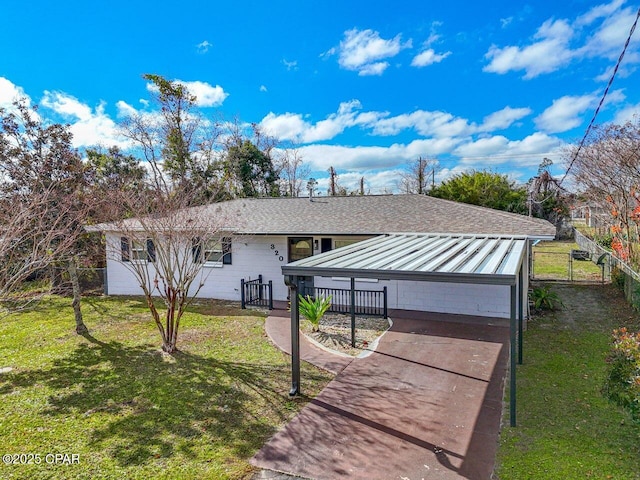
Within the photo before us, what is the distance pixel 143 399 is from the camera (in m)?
6.18

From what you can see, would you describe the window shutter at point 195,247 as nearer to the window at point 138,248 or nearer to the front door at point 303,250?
the window at point 138,248

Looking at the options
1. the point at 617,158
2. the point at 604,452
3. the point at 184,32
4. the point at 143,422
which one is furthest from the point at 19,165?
the point at 617,158

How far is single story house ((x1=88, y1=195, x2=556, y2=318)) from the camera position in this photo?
400 inches

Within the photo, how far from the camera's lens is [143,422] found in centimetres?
543

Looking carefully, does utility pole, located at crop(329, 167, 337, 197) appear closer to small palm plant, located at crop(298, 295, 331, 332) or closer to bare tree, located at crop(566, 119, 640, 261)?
bare tree, located at crop(566, 119, 640, 261)

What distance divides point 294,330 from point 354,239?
6.83m

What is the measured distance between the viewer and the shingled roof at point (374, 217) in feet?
36.5

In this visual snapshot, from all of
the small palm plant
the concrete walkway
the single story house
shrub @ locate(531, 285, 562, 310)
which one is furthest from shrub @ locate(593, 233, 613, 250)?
the small palm plant

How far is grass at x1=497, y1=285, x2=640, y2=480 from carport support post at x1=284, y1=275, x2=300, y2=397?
10.1ft

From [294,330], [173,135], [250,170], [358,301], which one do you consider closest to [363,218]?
[358,301]

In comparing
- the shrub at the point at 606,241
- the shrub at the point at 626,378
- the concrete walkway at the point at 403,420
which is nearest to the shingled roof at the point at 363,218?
the concrete walkway at the point at 403,420

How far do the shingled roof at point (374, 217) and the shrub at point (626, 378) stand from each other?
457cm

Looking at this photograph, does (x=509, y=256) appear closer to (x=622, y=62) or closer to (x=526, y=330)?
(x=526, y=330)

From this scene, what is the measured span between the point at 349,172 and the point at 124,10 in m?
33.8
